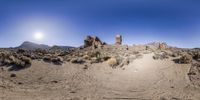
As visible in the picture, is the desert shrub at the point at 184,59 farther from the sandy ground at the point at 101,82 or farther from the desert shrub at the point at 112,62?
the desert shrub at the point at 112,62

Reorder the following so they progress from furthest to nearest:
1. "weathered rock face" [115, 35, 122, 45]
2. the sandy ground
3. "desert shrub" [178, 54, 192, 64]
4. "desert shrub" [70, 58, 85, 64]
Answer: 1. "weathered rock face" [115, 35, 122, 45]
2. "desert shrub" [70, 58, 85, 64]
3. "desert shrub" [178, 54, 192, 64]
4. the sandy ground

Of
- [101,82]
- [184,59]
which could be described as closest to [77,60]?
[101,82]

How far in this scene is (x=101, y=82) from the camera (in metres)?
24.1

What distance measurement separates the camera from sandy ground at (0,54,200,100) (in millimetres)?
19695

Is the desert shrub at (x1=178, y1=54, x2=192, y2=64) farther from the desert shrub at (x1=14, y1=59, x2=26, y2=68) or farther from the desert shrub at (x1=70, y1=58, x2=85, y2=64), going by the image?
the desert shrub at (x1=14, y1=59, x2=26, y2=68)

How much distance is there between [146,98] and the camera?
19328mm

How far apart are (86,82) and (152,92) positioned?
5.95 metres

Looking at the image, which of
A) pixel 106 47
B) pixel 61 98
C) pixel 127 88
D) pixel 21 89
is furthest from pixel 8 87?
pixel 106 47

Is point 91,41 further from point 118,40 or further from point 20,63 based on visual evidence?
point 20,63

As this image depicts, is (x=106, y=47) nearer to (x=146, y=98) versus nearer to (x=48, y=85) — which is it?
(x=48, y=85)

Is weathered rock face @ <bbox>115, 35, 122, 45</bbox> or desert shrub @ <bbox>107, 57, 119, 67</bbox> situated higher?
weathered rock face @ <bbox>115, 35, 122, 45</bbox>

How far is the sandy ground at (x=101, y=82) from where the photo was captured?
64.6 feet

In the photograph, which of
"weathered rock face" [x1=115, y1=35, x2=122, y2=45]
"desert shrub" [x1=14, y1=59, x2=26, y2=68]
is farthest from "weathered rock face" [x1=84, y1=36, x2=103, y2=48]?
"desert shrub" [x1=14, y1=59, x2=26, y2=68]

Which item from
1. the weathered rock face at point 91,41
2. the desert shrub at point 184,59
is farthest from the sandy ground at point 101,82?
the weathered rock face at point 91,41
